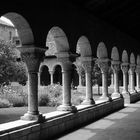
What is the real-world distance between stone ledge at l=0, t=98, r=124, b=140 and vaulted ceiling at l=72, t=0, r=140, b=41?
322cm

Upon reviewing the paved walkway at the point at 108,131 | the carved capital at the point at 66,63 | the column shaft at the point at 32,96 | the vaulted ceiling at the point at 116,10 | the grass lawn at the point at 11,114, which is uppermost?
the vaulted ceiling at the point at 116,10

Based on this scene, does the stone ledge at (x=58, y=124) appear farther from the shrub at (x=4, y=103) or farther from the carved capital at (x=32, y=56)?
the shrub at (x=4, y=103)

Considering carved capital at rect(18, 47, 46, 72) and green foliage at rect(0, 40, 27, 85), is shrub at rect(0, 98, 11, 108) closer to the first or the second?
green foliage at rect(0, 40, 27, 85)

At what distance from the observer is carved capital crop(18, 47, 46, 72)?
6363mm

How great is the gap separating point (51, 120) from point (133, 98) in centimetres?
988

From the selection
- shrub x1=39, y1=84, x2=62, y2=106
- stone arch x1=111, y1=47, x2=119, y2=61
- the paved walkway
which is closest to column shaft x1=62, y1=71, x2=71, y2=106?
the paved walkway

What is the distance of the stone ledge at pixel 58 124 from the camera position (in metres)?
5.51

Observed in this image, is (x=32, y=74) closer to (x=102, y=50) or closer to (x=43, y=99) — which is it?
(x=102, y=50)

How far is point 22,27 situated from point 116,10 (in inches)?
192

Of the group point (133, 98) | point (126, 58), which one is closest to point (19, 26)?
point (126, 58)

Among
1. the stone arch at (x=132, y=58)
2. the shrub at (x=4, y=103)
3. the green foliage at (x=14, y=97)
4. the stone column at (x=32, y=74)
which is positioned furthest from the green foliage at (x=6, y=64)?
the stone arch at (x=132, y=58)

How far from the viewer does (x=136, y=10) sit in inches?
430

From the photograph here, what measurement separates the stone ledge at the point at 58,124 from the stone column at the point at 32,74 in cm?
30

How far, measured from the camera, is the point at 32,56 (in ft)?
20.9
